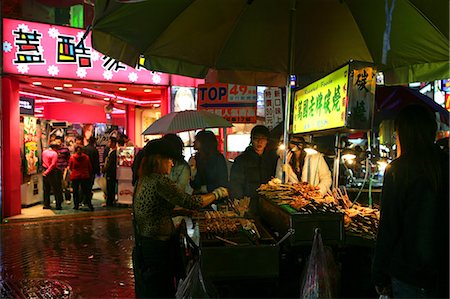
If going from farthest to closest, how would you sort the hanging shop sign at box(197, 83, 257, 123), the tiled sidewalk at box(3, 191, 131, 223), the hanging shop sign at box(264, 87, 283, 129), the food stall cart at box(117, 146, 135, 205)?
1. the food stall cart at box(117, 146, 135, 205)
2. the hanging shop sign at box(264, 87, 283, 129)
3. the tiled sidewalk at box(3, 191, 131, 223)
4. the hanging shop sign at box(197, 83, 257, 123)

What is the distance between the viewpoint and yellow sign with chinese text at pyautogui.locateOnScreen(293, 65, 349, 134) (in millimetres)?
3375

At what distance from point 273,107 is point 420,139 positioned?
837 cm

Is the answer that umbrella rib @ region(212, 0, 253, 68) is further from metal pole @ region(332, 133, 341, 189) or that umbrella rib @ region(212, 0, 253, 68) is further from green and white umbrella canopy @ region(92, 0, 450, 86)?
metal pole @ region(332, 133, 341, 189)

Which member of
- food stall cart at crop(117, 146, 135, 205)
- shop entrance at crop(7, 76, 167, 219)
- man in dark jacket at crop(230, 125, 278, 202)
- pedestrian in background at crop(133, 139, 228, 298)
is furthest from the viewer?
food stall cart at crop(117, 146, 135, 205)

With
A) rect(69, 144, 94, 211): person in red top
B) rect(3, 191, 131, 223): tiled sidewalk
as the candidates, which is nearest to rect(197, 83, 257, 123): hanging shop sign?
rect(69, 144, 94, 211): person in red top

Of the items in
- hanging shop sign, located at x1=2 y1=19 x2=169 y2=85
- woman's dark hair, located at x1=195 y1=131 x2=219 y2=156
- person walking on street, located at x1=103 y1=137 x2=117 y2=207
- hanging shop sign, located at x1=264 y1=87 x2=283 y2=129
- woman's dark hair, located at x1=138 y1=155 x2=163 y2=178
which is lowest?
person walking on street, located at x1=103 y1=137 x2=117 y2=207

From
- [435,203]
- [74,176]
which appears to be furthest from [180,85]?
[435,203]

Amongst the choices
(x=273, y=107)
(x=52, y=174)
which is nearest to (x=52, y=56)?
(x=52, y=174)

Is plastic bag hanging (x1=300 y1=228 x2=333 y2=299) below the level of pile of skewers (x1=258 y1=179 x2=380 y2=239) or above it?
below

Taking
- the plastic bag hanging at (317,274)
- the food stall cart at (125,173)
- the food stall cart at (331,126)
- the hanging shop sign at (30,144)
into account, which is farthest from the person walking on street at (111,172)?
the plastic bag hanging at (317,274)

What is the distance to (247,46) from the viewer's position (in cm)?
517

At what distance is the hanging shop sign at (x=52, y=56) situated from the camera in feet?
32.9

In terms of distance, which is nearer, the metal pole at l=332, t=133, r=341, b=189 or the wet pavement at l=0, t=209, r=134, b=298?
the metal pole at l=332, t=133, r=341, b=189

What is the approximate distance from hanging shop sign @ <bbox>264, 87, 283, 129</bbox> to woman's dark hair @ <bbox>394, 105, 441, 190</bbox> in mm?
8194
